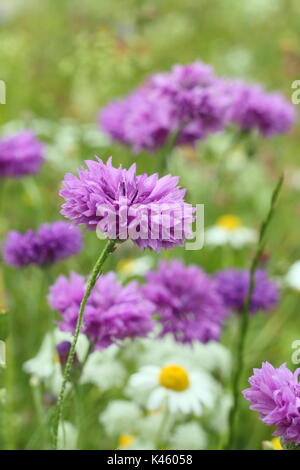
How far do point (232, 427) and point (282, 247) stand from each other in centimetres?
97

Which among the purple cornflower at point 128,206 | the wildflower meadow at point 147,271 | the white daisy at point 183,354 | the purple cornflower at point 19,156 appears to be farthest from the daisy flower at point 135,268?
the purple cornflower at point 128,206

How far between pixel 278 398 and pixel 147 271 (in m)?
0.48

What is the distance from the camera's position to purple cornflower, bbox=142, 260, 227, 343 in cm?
73

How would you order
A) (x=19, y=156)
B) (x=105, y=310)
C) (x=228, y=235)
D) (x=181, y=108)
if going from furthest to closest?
Result: 1. (x=228, y=235)
2. (x=19, y=156)
3. (x=181, y=108)
4. (x=105, y=310)

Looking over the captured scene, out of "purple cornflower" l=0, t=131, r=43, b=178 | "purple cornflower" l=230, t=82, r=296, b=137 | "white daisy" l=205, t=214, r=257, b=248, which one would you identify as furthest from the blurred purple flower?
"white daisy" l=205, t=214, r=257, b=248

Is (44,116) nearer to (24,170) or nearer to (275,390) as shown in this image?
(24,170)

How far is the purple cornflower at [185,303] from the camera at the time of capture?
0.73 metres

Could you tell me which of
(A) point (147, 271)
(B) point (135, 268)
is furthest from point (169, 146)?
(B) point (135, 268)

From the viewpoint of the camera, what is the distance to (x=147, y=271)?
0.89 meters

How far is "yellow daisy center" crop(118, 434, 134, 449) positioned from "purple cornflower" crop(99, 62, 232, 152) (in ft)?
1.31

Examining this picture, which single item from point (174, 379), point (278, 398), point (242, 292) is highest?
point (242, 292)

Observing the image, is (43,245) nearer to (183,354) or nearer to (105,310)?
(105,310)

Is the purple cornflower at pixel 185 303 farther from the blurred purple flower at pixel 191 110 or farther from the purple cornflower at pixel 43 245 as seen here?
the blurred purple flower at pixel 191 110

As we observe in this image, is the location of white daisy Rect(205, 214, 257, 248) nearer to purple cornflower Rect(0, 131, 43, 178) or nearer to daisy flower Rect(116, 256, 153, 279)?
daisy flower Rect(116, 256, 153, 279)
